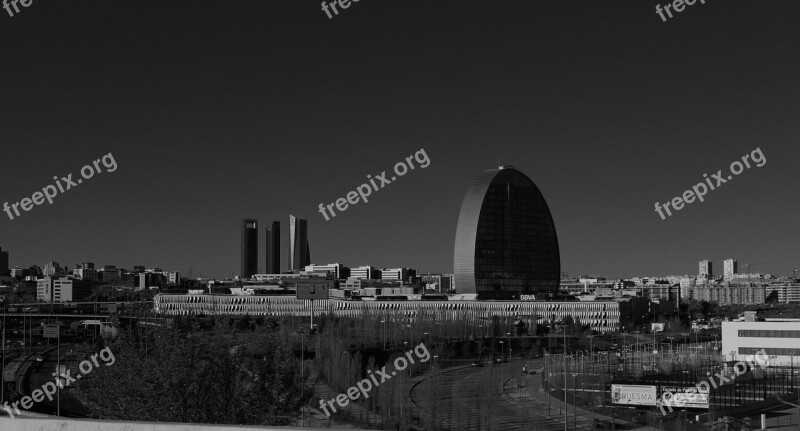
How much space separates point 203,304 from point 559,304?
46.4 metres

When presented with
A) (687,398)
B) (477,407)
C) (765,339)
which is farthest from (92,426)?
(765,339)

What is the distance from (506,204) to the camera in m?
123

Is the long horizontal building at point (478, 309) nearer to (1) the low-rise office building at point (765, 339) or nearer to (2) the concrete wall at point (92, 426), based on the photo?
(1) the low-rise office building at point (765, 339)

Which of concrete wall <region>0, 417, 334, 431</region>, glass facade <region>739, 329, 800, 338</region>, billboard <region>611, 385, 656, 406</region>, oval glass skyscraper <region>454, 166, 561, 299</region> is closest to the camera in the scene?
concrete wall <region>0, 417, 334, 431</region>

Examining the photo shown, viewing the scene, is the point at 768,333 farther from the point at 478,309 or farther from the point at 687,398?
the point at 478,309

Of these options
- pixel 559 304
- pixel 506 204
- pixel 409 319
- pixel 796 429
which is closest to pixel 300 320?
pixel 409 319

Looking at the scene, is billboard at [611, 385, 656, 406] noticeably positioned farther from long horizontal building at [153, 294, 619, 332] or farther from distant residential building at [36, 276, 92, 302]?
distant residential building at [36, 276, 92, 302]

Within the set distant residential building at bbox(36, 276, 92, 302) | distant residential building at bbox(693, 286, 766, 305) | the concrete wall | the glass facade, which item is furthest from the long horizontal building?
distant residential building at bbox(693, 286, 766, 305)

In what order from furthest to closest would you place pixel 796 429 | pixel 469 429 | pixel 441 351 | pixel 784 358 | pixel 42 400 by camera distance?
pixel 441 351, pixel 784 358, pixel 42 400, pixel 796 429, pixel 469 429

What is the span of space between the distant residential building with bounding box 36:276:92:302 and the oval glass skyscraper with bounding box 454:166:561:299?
88080 millimetres

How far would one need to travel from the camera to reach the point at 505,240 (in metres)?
122

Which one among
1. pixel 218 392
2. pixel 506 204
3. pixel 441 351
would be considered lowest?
pixel 441 351

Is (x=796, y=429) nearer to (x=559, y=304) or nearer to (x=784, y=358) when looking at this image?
(x=784, y=358)

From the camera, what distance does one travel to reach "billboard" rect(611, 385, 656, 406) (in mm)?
39812
